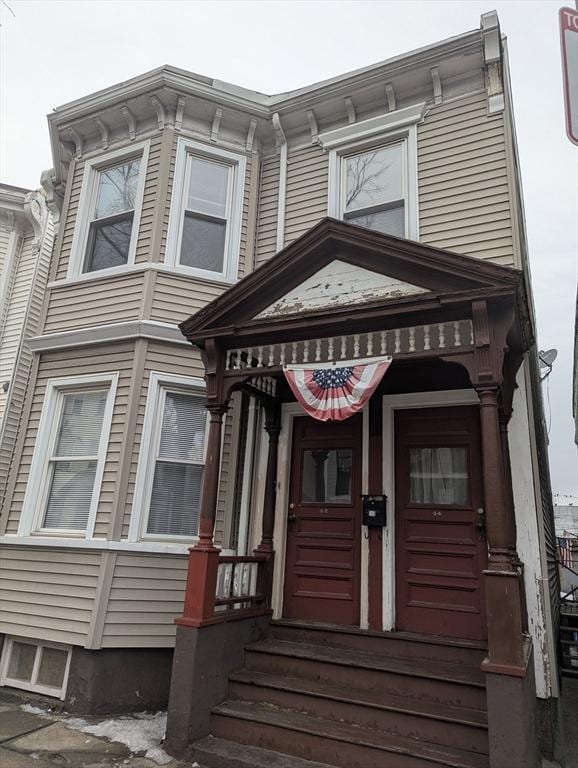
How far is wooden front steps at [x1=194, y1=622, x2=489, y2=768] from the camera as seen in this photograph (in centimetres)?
372

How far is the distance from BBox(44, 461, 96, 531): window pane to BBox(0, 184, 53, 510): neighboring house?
14.3ft

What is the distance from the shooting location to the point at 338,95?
6723 mm

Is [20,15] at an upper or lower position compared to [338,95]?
lower

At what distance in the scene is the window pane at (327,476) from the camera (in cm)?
571

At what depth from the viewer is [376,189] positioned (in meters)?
6.58

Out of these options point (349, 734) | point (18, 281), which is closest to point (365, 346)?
point (349, 734)

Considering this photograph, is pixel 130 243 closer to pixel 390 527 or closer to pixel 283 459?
pixel 283 459

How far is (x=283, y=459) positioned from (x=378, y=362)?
6.66 feet

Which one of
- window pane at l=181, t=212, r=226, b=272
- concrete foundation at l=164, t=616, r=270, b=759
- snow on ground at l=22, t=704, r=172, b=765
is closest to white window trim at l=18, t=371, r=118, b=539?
snow on ground at l=22, t=704, r=172, b=765

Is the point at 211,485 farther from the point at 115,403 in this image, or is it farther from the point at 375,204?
the point at 375,204

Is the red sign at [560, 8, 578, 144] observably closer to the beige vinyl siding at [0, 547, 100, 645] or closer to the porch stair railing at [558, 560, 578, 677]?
the beige vinyl siding at [0, 547, 100, 645]

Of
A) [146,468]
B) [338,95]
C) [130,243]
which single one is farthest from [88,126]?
[146,468]

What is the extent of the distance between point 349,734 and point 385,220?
5170mm

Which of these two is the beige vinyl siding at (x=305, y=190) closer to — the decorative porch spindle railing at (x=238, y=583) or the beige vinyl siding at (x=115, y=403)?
the beige vinyl siding at (x=115, y=403)
